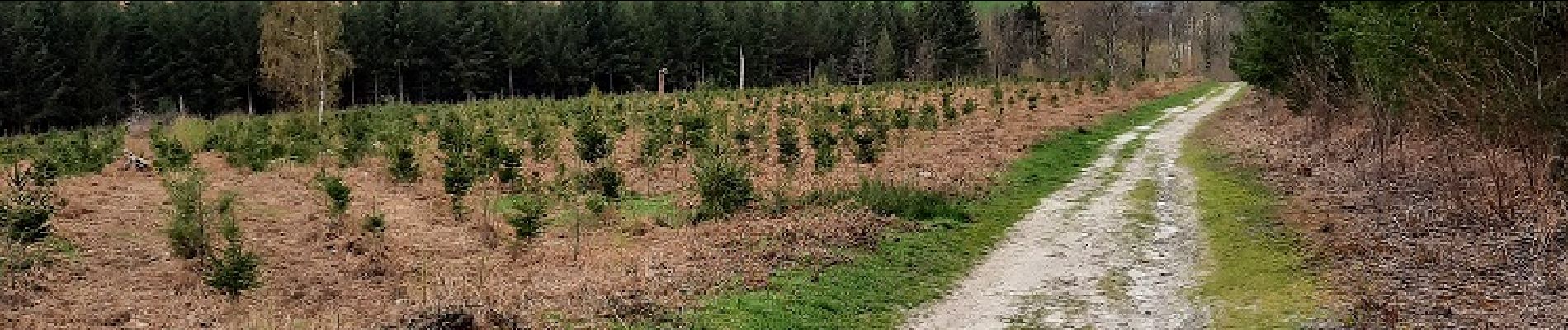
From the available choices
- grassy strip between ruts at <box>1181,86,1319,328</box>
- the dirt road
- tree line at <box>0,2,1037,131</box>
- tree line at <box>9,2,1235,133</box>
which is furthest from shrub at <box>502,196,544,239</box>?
tree line at <box>0,2,1037,131</box>

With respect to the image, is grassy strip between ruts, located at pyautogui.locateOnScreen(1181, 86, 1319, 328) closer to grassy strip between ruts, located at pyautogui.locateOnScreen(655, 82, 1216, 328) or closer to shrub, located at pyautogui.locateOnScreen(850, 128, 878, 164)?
grassy strip between ruts, located at pyautogui.locateOnScreen(655, 82, 1216, 328)

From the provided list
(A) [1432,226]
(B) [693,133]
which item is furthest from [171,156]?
(A) [1432,226]

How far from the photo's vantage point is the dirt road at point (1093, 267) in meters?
8.20

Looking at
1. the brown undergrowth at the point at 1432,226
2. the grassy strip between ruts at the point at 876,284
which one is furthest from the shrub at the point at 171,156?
the brown undergrowth at the point at 1432,226

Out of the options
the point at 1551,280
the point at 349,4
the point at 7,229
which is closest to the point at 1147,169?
the point at 1551,280

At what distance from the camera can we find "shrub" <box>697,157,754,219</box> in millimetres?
12672

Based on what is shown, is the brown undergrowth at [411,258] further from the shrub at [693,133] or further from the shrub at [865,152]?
the shrub at [693,133]

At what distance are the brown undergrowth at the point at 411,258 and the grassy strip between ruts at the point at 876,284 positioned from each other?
0.30 m

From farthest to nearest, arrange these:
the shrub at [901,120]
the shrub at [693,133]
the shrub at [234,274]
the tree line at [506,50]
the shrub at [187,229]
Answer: the tree line at [506,50] < the shrub at [901,120] < the shrub at [693,133] < the shrub at [187,229] < the shrub at [234,274]

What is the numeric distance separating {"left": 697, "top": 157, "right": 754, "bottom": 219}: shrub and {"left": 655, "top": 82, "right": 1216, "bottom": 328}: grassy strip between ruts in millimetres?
2305

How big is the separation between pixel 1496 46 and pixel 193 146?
21.2 metres

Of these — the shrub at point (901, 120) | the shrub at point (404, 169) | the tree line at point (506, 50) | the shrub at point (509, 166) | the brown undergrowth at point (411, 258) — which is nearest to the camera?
the brown undergrowth at point (411, 258)

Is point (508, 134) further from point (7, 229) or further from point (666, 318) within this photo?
point (666, 318)

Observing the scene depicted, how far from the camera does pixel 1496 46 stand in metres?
11.9
